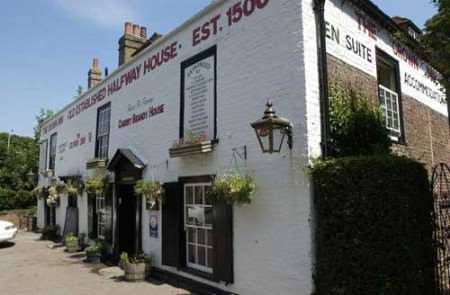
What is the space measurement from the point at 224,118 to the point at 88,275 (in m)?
5.39

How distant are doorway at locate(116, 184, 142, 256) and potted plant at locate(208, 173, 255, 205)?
4.94 metres

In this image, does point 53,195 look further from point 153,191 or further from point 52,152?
point 153,191

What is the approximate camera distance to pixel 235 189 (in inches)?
222

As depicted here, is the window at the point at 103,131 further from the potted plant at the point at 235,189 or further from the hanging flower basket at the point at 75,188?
the potted plant at the point at 235,189

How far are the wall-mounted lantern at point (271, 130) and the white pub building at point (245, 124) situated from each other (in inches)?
1.4

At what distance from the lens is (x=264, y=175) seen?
5.79 meters

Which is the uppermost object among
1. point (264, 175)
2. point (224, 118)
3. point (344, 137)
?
point (224, 118)

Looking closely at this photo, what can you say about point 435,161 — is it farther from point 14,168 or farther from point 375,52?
point 14,168

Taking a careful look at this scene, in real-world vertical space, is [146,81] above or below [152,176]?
above

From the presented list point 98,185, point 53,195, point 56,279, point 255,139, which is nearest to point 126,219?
point 98,185

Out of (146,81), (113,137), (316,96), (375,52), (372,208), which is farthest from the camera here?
(113,137)

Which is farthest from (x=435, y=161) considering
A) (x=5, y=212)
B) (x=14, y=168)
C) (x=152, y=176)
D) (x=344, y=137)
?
(x=14, y=168)

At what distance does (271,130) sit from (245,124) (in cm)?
108

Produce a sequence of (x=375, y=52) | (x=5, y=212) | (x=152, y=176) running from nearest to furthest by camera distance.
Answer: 1. (x=375, y=52)
2. (x=152, y=176)
3. (x=5, y=212)
